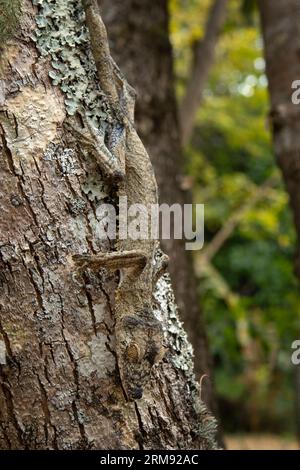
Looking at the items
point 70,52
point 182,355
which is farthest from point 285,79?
point 182,355

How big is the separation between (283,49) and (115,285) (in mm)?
2440

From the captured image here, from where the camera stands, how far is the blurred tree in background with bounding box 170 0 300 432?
7.47 meters

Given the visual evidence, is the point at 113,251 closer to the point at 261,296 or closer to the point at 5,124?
the point at 5,124

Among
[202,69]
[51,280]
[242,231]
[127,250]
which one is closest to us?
[51,280]

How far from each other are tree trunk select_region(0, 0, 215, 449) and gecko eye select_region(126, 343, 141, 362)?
0.05m

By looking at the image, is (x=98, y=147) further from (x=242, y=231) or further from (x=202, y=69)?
(x=242, y=231)

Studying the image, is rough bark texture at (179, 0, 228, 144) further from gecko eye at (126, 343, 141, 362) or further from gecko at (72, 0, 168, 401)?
gecko eye at (126, 343, 141, 362)

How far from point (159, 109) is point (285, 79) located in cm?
77

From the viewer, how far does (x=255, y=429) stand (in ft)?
36.7

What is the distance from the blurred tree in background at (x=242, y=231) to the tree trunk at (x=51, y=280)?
14.2 feet

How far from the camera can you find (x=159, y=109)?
3.75 m

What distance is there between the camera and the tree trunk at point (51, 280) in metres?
1.77

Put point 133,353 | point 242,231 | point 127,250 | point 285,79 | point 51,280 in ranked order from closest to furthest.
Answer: point 51,280
point 133,353
point 127,250
point 285,79
point 242,231
